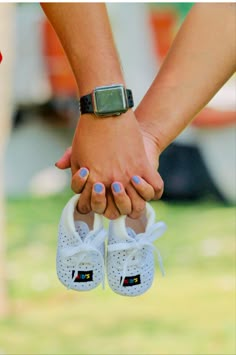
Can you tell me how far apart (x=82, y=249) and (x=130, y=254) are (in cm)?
9

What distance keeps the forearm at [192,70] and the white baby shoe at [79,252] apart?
202 mm

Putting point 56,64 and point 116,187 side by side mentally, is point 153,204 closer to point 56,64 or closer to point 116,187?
point 56,64

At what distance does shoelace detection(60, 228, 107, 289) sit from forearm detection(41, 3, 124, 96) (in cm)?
26

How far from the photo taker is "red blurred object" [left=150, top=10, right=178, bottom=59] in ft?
14.7

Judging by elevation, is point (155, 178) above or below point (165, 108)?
below

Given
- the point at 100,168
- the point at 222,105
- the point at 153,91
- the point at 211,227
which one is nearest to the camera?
the point at 100,168

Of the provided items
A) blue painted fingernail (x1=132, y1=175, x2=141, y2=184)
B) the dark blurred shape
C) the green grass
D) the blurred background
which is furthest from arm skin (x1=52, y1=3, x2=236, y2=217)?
the dark blurred shape

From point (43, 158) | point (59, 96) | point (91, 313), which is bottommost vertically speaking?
point (91, 313)

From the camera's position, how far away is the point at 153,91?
1.78 meters

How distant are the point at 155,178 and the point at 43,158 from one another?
315 centimetres

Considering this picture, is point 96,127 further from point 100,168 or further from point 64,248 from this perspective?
point 64,248

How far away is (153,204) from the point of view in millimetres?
4406

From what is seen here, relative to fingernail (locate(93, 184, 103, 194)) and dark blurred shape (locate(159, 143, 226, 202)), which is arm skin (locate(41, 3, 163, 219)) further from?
dark blurred shape (locate(159, 143, 226, 202))

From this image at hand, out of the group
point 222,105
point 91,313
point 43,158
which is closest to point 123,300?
point 91,313
